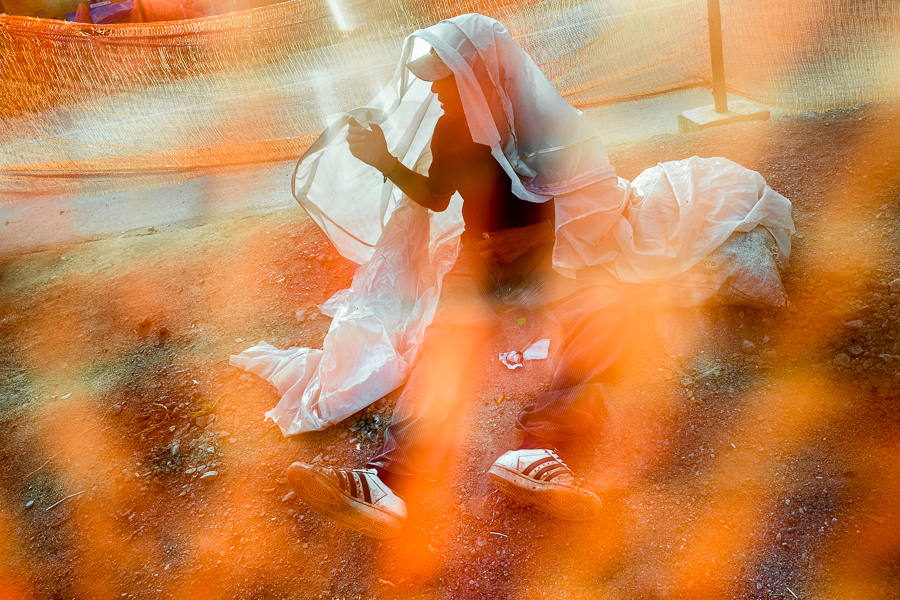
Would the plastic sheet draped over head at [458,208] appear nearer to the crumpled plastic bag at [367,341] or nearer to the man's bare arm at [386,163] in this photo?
the crumpled plastic bag at [367,341]

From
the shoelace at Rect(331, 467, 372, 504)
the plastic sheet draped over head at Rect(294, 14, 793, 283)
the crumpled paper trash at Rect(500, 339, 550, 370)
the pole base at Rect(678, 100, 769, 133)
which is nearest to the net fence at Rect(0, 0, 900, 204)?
the pole base at Rect(678, 100, 769, 133)

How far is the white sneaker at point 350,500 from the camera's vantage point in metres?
1.97

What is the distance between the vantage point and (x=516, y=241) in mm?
2674

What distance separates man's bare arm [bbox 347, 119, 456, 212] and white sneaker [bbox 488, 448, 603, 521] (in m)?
1.19

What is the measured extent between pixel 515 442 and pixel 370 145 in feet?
4.36

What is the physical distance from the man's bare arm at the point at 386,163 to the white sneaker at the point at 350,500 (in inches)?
48.3


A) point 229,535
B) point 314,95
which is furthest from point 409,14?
point 229,535

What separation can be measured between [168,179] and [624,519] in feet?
12.3

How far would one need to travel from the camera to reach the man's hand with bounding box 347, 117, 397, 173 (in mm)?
2463

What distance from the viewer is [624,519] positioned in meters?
1.96

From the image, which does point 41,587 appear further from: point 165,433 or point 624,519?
point 624,519

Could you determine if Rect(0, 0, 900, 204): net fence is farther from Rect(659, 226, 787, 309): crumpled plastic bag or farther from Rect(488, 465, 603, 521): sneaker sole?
Rect(488, 465, 603, 521): sneaker sole

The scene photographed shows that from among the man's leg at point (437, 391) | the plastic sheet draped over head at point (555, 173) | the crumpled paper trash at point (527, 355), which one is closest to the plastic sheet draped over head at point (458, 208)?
the plastic sheet draped over head at point (555, 173)

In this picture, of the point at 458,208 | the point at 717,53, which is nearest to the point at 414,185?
the point at 458,208
